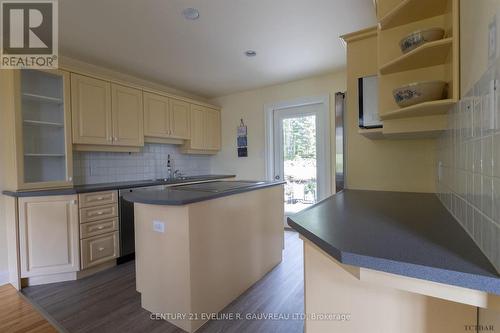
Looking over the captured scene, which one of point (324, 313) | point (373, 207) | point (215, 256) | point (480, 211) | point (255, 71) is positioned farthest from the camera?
point (255, 71)

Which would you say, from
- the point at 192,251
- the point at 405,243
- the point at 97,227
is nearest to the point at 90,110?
the point at 97,227

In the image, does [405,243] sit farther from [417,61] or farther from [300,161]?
[300,161]

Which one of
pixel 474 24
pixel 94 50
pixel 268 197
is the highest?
Answer: pixel 94 50

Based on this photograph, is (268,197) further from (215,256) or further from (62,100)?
(62,100)

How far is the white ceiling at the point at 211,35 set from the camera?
198 centimetres

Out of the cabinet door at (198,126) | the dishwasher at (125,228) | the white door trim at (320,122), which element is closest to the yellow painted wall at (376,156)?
the white door trim at (320,122)

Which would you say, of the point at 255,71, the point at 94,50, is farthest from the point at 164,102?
the point at 255,71

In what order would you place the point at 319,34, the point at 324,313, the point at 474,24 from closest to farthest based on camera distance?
1. the point at 474,24
2. the point at 324,313
3. the point at 319,34

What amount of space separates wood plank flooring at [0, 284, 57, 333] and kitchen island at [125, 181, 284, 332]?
0.67 m

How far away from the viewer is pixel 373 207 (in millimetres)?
1229

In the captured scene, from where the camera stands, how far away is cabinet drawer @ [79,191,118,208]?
2.49 meters

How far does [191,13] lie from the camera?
2.05 metres

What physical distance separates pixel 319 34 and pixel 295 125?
1672 mm

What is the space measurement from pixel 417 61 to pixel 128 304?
2.51m
